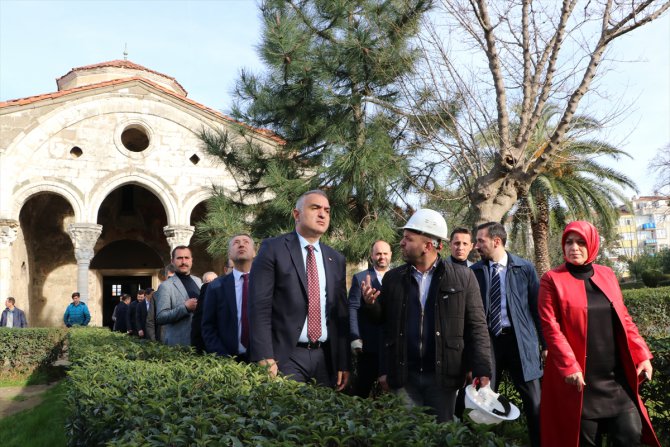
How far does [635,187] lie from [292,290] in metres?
17.3

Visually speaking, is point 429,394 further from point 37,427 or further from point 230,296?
point 37,427

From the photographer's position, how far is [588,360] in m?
A: 3.46

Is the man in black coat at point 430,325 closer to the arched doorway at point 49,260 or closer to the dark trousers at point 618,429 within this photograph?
the dark trousers at point 618,429

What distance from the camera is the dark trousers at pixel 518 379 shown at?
4.29 meters

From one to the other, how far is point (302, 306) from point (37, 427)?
15.7ft

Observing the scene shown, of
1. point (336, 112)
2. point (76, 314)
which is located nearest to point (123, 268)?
point (76, 314)

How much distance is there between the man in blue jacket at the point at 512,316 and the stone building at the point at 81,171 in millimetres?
9562

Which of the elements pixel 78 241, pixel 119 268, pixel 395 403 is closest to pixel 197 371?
pixel 395 403

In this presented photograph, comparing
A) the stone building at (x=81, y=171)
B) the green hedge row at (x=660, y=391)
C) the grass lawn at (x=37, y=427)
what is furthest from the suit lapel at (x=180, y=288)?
the stone building at (x=81, y=171)

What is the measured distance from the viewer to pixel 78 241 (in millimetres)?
17000

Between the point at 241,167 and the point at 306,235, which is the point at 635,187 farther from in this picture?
the point at 306,235

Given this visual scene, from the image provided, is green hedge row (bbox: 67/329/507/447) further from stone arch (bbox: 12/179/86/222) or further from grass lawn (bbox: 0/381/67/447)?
stone arch (bbox: 12/179/86/222)

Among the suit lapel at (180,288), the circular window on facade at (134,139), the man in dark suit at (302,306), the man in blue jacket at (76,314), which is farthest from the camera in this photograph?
the circular window on facade at (134,139)

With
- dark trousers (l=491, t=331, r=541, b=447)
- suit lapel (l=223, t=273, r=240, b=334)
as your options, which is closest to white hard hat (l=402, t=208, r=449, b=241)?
dark trousers (l=491, t=331, r=541, b=447)
